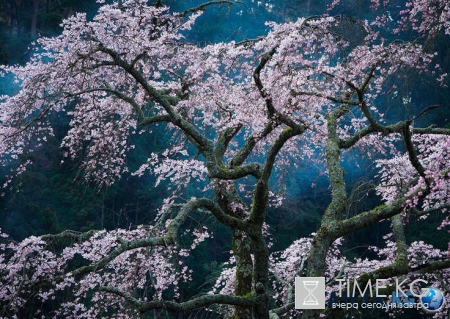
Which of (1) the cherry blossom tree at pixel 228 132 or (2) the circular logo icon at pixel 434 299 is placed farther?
(2) the circular logo icon at pixel 434 299

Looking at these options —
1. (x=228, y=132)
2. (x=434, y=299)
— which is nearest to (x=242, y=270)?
(x=228, y=132)

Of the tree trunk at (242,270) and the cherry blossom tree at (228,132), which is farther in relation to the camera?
the tree trunk at (242,270)

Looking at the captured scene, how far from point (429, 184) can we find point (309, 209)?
9453 mm

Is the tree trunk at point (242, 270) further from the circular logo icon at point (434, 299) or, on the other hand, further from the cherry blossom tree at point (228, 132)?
the circular logo icon at point (434, 299)

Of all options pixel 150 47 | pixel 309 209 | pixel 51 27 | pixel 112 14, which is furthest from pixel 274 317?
pixel 51 27

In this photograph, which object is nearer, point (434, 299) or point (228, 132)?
point (434, 299)

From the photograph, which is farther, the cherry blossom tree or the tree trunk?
the tree trunk

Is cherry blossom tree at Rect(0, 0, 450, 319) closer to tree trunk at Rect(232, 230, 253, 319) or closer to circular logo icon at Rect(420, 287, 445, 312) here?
tree trunk at Rect(232, 230, 253, 319)

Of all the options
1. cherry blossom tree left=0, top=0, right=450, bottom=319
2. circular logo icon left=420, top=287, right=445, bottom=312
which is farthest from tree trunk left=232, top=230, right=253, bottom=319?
circular logo icon left=420, top=287, right=445, bottom=312

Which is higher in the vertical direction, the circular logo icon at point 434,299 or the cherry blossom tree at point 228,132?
the cherry blossom tree at point 228,132

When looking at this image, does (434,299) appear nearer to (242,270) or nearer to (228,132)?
(242,270)

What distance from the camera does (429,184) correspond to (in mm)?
2873

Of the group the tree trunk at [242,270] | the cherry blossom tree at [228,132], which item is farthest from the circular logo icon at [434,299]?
the tree trunk at [242,270]

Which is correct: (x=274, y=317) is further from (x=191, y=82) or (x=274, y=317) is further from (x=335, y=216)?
(x=191, y=82)
